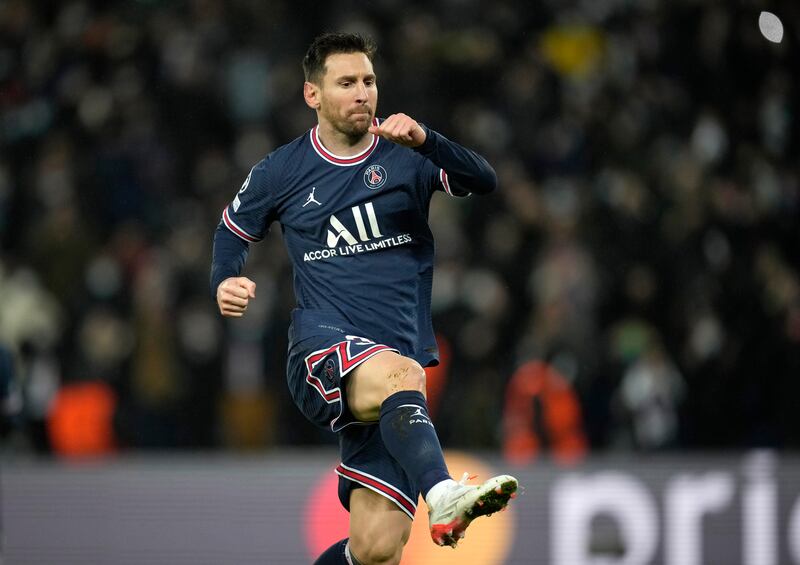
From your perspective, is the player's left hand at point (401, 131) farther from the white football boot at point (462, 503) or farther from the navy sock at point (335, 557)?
the navy sock at point (335, 557)

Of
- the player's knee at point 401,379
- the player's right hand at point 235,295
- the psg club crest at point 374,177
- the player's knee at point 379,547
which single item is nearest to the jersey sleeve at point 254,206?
the psg club crest at point 374,177

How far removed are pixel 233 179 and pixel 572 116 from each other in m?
3.05

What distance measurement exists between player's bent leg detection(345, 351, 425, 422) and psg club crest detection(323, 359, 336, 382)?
0.20 ft

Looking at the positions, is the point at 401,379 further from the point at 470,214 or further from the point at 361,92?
the point at 470,214

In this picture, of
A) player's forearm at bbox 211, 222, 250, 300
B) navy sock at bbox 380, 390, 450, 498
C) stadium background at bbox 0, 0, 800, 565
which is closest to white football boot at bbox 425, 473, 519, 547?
navy sock at bbox 380, 390, 450, 498

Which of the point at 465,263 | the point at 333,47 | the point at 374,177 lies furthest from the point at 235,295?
the point at 465,263

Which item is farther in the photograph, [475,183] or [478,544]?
[478,544]

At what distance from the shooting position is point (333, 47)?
5605mm

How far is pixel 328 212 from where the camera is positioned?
5.64 m

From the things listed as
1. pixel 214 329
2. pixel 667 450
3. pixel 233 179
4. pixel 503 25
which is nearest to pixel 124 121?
pixel 233 179

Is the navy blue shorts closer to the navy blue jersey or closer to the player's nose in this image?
the navy blue jersey

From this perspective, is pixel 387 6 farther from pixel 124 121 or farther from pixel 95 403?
pixel 95 403

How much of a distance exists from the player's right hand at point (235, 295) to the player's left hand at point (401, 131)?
2.41 feet

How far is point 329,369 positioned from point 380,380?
9.2 inches
